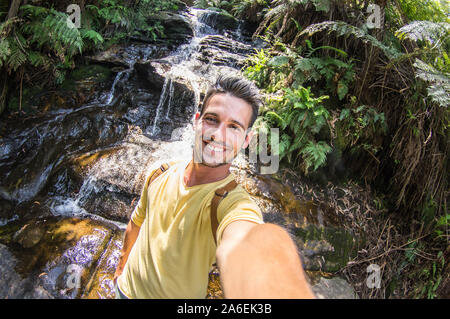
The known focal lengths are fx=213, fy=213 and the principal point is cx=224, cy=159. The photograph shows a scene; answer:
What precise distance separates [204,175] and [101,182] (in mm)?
2763

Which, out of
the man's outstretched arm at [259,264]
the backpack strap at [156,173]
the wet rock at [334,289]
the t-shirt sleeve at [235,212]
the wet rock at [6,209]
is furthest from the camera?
the wet rock at [6,209]

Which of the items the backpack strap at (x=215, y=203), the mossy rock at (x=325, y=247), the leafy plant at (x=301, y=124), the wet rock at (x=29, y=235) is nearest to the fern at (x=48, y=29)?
the wet rock at (x=29, y=235)

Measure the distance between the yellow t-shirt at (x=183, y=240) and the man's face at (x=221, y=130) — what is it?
A: 153 millimetres

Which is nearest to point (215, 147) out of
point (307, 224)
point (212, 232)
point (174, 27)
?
point (212, 232)

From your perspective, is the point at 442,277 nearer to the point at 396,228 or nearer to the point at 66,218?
the point at 396,228

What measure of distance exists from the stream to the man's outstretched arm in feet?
5.56

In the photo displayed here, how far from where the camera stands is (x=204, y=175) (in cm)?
129

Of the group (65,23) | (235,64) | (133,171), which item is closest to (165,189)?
(133,171)

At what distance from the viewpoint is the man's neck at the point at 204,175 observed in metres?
1.28

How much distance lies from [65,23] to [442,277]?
773 cm

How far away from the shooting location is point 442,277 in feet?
10.1

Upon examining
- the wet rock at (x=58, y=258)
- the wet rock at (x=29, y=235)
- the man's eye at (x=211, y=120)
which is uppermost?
the man's eye at (x=211, y=120)

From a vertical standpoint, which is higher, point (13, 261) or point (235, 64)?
point (235, 64)

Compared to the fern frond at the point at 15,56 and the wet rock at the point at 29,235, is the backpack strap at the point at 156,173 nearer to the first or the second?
the wet rock at the point at 29,235
